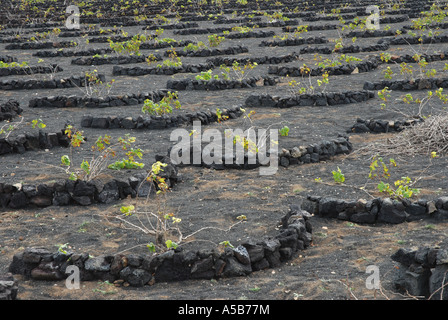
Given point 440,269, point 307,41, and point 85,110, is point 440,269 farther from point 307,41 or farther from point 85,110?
point 307,41

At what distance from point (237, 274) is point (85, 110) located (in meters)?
8.74

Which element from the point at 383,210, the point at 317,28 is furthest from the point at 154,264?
the point at 317,28

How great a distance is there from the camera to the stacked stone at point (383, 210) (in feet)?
22.2

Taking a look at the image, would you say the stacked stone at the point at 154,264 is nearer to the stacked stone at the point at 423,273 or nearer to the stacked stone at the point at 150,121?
the stacked stone at the point at 423,273

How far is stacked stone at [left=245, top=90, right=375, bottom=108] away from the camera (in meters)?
13.1

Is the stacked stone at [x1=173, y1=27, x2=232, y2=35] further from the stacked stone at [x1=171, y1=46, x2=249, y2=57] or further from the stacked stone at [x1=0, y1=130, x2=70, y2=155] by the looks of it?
the stacked stone at [x1=0, y1=130, x2=70, y2=155]

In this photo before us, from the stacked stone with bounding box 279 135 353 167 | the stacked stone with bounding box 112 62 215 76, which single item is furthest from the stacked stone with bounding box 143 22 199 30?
the stacked stone with bounding box 279 135 353 167

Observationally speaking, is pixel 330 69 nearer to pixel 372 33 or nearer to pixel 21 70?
pixel 372 33

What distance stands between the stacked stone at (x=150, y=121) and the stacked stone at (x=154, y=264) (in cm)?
600

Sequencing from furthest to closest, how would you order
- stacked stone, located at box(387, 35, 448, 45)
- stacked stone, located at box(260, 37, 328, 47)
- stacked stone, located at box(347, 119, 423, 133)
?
stacked stone, located at box(260, 37, 328, 47) → stacked stone, located at box(387, 35, 448, 45) → stacked stone, located at box(347, 119, 423, 133)

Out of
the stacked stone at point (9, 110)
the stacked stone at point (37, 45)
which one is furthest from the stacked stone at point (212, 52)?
the stacked stone at point (9, 110)

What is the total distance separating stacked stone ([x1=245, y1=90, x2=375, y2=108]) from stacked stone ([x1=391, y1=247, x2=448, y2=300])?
8.10 m

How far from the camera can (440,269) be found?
15.9 ft
